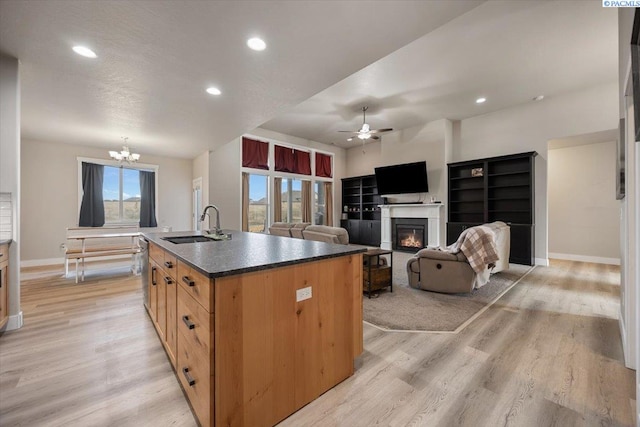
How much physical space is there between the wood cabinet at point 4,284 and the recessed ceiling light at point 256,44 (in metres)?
2.90

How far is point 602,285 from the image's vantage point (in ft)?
13.0

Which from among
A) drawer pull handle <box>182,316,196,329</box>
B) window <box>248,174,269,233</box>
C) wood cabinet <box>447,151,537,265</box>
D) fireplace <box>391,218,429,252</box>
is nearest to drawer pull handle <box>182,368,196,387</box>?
drawer pull handle <box>182,316,196,329</box>

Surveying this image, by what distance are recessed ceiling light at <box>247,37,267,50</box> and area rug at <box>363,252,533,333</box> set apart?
9.38ft

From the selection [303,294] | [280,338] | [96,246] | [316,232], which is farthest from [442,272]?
[96,246]

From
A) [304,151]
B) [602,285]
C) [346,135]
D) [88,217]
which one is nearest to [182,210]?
[88,217]

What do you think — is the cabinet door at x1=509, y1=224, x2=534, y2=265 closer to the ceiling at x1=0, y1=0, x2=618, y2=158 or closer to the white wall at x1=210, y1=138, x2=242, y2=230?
the ceiling at x1=0, y1=0, x2=618, y2=158

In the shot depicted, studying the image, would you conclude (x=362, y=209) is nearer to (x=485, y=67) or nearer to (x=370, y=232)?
(x=370, y=232)

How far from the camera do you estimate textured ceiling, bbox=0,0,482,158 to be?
6.73ft

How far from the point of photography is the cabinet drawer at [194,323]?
123 cm

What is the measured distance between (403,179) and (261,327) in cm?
671

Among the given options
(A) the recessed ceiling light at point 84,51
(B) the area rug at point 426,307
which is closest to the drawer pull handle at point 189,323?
(B) the area rug at point 426,307

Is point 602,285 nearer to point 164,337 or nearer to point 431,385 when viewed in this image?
point 431,385

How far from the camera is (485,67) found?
14.0 ft

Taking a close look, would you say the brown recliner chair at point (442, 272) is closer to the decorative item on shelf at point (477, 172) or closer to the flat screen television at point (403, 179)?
the decorative item on shelf at point (477, 172)
